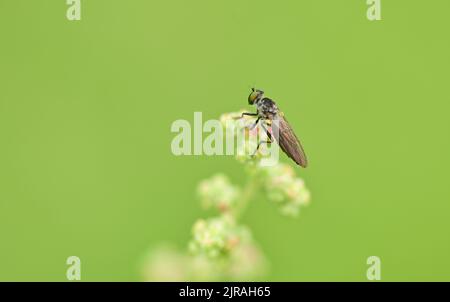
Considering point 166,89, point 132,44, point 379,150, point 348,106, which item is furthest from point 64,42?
point 379,150

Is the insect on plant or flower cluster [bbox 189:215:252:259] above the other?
the insect on plant

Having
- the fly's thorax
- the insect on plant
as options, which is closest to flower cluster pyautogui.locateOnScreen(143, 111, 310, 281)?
the insect on plant

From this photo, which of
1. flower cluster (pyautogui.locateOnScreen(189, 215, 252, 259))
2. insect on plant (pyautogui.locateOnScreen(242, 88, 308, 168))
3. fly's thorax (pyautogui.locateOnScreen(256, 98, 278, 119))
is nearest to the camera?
flower cluster (pyautogui.locateOnScreen(189, 215, 252, 259))

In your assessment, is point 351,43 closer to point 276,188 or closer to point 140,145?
point 140,145

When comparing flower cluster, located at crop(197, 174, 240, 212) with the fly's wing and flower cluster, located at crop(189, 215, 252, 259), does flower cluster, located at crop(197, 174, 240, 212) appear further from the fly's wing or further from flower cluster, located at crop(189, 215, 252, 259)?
the fly's wing

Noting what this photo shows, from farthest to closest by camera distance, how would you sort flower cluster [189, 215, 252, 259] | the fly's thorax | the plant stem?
the fly's thorax < the plant stem < flower cluster [189, 215, 252, 259]

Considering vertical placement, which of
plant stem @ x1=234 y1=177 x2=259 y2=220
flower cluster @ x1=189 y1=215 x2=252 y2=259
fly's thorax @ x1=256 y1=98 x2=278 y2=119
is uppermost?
fly's thorax @ x1=256 y1=98 x2=278 y2=119

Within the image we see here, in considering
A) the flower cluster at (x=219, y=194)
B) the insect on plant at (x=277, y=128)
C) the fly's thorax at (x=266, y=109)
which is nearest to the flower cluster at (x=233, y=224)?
the flower cluster at (x=219, y=194)

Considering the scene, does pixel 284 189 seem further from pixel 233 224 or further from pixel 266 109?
pixel 266 109

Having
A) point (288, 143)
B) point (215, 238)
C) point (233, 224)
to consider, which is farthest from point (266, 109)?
point (215, 238)
